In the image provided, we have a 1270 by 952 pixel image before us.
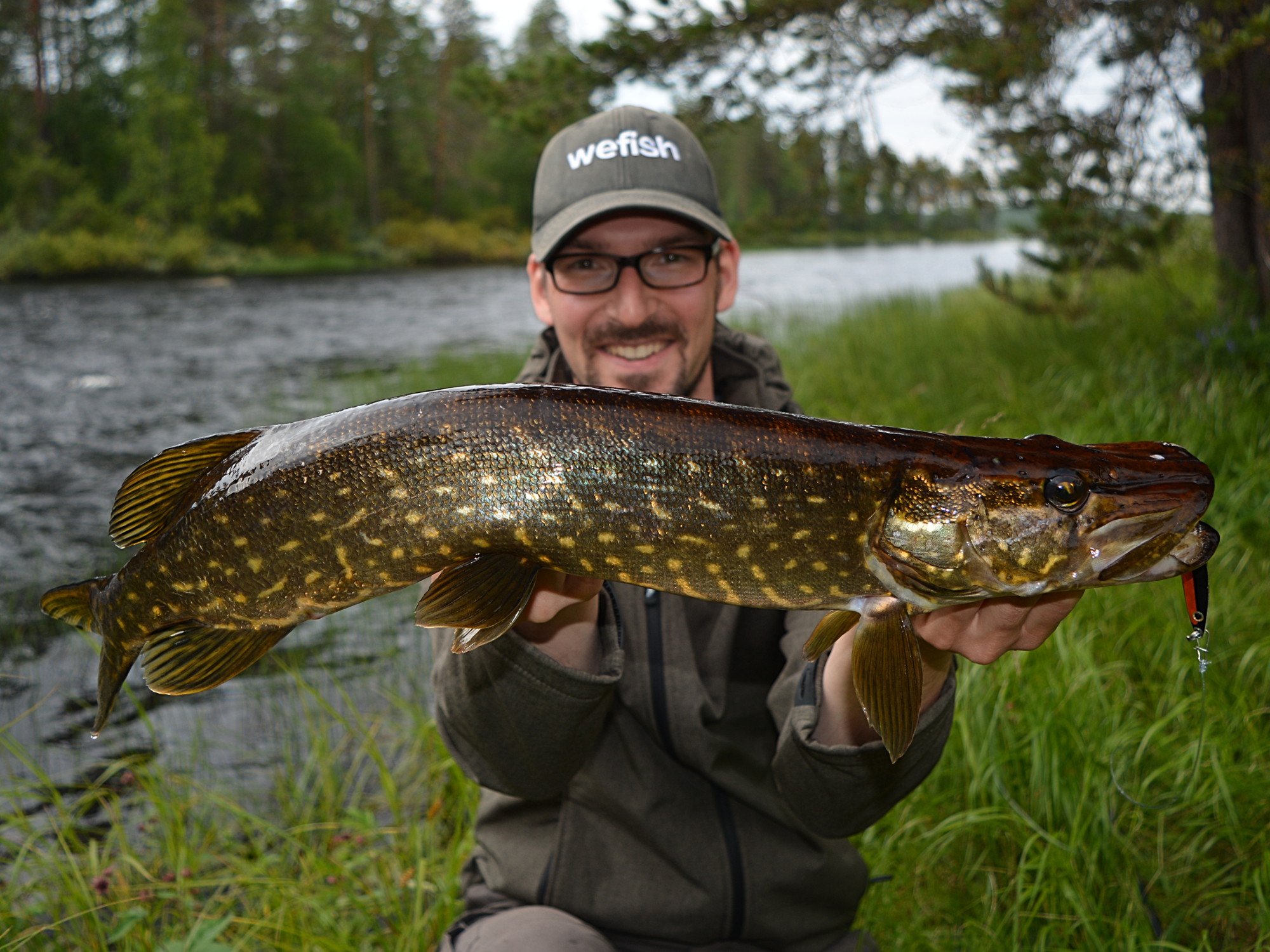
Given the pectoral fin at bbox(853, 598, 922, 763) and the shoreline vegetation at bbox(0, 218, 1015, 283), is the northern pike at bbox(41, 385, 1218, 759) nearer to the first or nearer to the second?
the pectoral fin at bbox(853, 598, 922, 763)

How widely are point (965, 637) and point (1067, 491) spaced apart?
0.37 meters

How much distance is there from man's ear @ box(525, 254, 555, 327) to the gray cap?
9cm

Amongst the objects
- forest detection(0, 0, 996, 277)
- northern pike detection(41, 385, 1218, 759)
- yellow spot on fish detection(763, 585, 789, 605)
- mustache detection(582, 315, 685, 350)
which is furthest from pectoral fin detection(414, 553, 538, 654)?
forest detection(0, 0, 996, 277)

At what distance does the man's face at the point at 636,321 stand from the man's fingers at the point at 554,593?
2.97ft

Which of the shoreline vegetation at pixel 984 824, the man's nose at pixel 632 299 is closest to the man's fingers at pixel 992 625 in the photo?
the shoreline vegetation at pixel 984 824

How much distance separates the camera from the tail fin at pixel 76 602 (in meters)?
1.69

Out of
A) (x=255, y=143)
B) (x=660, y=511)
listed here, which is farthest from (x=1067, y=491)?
(x=255, y=143)

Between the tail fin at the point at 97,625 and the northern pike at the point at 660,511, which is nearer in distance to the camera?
the northern pike at the point at 660,511

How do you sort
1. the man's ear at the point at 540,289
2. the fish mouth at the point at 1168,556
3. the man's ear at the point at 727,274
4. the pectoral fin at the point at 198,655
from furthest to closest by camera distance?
the man's ear at the point at 727,274
the man's ear at the point at 540,289
the pectoral fin at the point at 198,655
the fish mouth at the point at 1168,556

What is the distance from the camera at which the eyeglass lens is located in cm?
257

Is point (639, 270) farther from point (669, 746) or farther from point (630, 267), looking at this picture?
point (669, 746)

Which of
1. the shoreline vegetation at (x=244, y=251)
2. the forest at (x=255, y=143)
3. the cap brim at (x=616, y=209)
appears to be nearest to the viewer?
the cap brim at (x=616, y=209)

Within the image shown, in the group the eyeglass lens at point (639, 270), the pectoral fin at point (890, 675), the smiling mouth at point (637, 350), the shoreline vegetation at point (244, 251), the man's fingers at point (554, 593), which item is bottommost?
the pectoral fin at point (890, 675)

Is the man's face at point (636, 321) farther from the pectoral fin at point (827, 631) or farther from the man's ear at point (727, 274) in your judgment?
the pectoral fin at point (827, 631)
